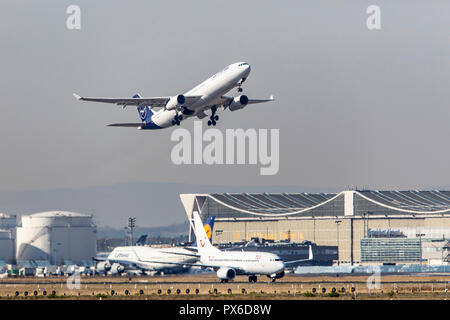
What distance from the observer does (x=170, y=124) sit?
108062mm

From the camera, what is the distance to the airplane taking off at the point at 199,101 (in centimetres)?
9706

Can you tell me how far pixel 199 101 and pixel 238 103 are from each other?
526cm

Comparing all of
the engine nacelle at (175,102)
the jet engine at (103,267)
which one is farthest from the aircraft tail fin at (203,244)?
the engine nacelle at (175,102)

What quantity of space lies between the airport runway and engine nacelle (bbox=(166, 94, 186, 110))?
64.8ft

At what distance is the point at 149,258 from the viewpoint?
126 m

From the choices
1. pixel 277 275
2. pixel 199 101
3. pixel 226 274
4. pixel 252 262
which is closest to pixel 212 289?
pixel 226 274

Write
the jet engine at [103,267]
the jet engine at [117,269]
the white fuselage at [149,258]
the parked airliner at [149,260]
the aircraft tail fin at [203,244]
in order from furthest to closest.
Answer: the jet engine at [103,267] < the jet engine at [117,269] < the white fuselage at [149,258] < the parked airliner at [149,260] < the aircraft tail fin at [203,244]

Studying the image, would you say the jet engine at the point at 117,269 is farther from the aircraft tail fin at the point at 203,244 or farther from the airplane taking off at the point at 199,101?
the airplane taking off at the point at 199,101

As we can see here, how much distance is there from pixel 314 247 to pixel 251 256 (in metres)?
85.1

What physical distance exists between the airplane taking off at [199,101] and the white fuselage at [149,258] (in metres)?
16.8

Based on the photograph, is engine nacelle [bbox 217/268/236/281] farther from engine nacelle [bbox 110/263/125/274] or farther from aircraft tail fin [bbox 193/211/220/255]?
engine nacelle [bbox 110/263/125/274]

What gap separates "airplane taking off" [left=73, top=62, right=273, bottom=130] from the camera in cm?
9706

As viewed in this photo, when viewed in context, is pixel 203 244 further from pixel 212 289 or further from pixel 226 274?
pixel 212 289


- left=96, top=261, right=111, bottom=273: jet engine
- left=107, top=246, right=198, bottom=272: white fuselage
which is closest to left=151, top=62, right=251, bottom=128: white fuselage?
left=107, top=246, right=198, bottom=272: white fuselage
